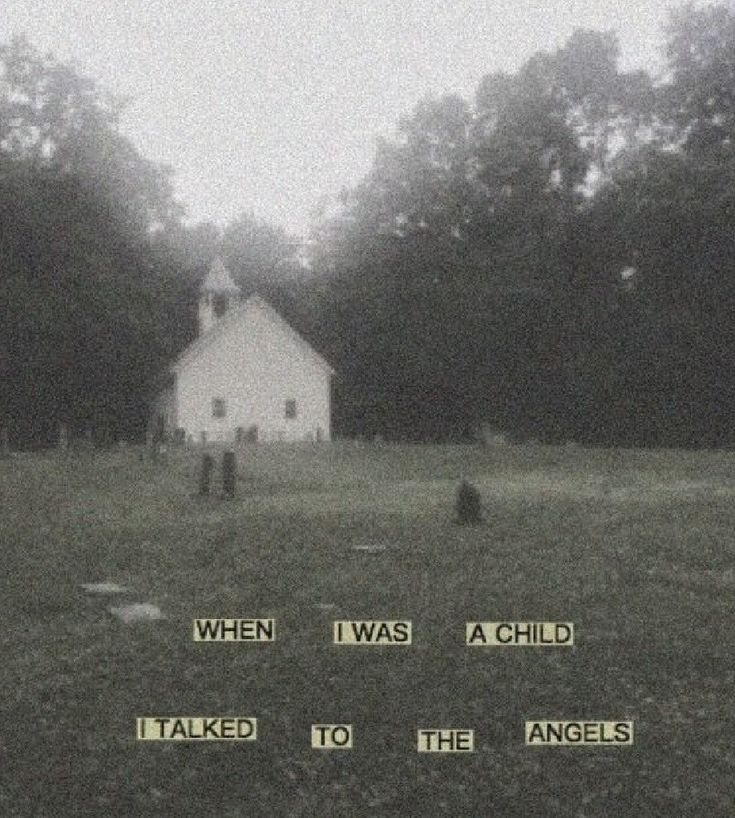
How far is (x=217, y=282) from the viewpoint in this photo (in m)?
67.0

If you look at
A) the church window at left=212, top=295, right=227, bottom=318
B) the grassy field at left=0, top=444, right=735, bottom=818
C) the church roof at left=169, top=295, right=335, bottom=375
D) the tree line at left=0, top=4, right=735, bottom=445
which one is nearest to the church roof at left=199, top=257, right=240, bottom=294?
the church window at left=212, top=295, right=227, bottom=318

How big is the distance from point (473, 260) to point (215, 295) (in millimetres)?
14465

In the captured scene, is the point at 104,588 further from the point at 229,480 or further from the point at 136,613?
the point at 229,480

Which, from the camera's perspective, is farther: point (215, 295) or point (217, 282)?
point (215, 295)

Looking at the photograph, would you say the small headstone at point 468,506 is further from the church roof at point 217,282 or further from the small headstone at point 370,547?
the church roof at point 217,282

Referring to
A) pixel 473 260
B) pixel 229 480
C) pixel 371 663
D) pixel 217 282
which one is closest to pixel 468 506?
pixel 229 480

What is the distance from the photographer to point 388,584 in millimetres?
15234

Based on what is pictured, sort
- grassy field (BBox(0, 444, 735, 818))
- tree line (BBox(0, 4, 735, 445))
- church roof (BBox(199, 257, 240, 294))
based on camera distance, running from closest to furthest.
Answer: grassy field (BBox(0, 444, 735, 818)), tree line (BBox(0, 4, 735, 445)), church roof (BBox(199, 257, 240, 294))

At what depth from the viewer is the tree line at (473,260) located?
56188mm

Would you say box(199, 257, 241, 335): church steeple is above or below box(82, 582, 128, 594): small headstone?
above

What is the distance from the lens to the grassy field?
28.8 ft

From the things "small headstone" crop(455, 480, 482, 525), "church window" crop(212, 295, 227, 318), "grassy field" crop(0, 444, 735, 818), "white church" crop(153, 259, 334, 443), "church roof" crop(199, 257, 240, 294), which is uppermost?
"church roof" crop(199, 257, 240, 294)

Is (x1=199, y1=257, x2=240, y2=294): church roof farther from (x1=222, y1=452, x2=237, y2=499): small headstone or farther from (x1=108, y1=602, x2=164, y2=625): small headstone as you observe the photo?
(x1=108, y1=602, x2=164, y2=625): small headstone

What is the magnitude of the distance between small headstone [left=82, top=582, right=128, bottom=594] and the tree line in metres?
41.9
